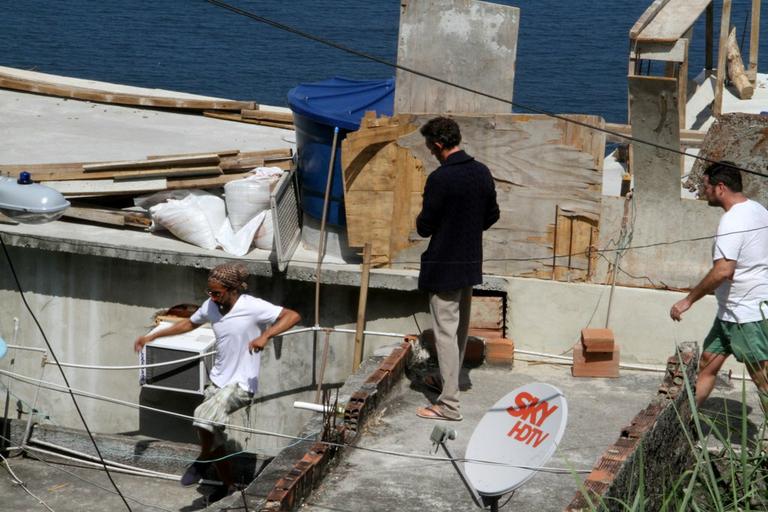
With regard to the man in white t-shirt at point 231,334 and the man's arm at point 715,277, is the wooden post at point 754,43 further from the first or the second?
the man in white t-shirt at point 231,334

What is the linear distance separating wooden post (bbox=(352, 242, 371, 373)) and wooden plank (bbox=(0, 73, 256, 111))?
5.89 meters

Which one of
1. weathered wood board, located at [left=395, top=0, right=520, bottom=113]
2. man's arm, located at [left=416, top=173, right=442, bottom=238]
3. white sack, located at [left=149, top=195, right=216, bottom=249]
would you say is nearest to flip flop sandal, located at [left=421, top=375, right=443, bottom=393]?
man's arm, located at [left=416, top=173, right=442, bottom=238]

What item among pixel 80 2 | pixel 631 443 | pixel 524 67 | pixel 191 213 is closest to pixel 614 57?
pixel 524 67

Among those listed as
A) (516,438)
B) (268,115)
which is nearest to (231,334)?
(516,438)

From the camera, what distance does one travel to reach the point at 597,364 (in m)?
9.24

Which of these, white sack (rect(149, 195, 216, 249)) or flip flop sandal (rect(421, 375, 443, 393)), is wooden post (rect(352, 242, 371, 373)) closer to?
flip flop sandal (rect(421, 375, 443, 393))

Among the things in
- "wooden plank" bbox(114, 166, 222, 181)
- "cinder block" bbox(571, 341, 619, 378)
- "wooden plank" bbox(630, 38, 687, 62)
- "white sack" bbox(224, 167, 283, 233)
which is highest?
"wooden plank" bbox(630, 38, 687, 62)

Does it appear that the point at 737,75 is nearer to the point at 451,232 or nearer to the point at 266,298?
the point at 266,298

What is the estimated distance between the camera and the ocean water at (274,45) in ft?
111

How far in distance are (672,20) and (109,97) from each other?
739 cm

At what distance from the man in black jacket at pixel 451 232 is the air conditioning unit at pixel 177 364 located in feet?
9.19

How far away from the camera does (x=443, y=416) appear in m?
8.34

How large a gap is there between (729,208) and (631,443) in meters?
1.70

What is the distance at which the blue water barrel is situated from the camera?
1027cm
